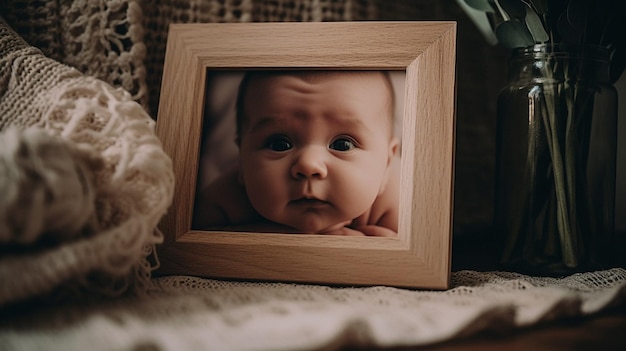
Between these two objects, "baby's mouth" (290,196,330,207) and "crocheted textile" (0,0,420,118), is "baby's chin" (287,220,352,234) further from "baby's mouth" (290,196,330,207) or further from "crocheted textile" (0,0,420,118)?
"crocheted textile" (0,0,420,118)

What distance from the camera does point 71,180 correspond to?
39cm

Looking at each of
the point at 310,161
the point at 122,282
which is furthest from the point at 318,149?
the point at 122,282

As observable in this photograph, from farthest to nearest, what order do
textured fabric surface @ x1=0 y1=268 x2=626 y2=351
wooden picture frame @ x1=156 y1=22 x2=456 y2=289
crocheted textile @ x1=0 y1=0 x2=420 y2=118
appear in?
crocheted textile @ x1=0 y1=0 x2=420 y2=118 → wooden picture frame @ x1=156 y1=22 x2=456 y2=289 → textured fabric surface @ x1=0 y1=268 x2=626 y2=351

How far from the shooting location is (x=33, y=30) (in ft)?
2.41

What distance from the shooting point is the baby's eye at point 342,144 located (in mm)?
614

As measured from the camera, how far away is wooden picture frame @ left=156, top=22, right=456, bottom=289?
0.57m

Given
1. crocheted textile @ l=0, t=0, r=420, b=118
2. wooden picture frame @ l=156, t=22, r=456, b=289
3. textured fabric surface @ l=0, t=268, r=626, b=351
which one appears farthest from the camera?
crocheted textile @ l=0, t=0, r=420, b=118

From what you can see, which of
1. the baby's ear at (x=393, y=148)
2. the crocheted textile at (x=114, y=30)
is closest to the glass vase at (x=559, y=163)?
the baby's ear at (x=393, y=148)

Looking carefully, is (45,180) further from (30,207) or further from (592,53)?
(592,53)

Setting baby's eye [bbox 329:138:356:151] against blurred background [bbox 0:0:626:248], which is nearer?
baby's eye [bbox 329:138:356:151]

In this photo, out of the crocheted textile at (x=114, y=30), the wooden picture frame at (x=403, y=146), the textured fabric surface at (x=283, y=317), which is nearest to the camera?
the textured fabric surface at (x=283, y=317)

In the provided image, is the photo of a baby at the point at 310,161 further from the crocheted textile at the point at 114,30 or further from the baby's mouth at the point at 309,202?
the crocheted textile at the point at 114,30

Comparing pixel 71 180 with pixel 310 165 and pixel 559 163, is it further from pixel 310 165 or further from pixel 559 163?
pixel 559 163

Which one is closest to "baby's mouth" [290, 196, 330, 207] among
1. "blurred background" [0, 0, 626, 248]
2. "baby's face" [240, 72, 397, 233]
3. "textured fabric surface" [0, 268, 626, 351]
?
"baby's face" [240, 72, 397, 233]
